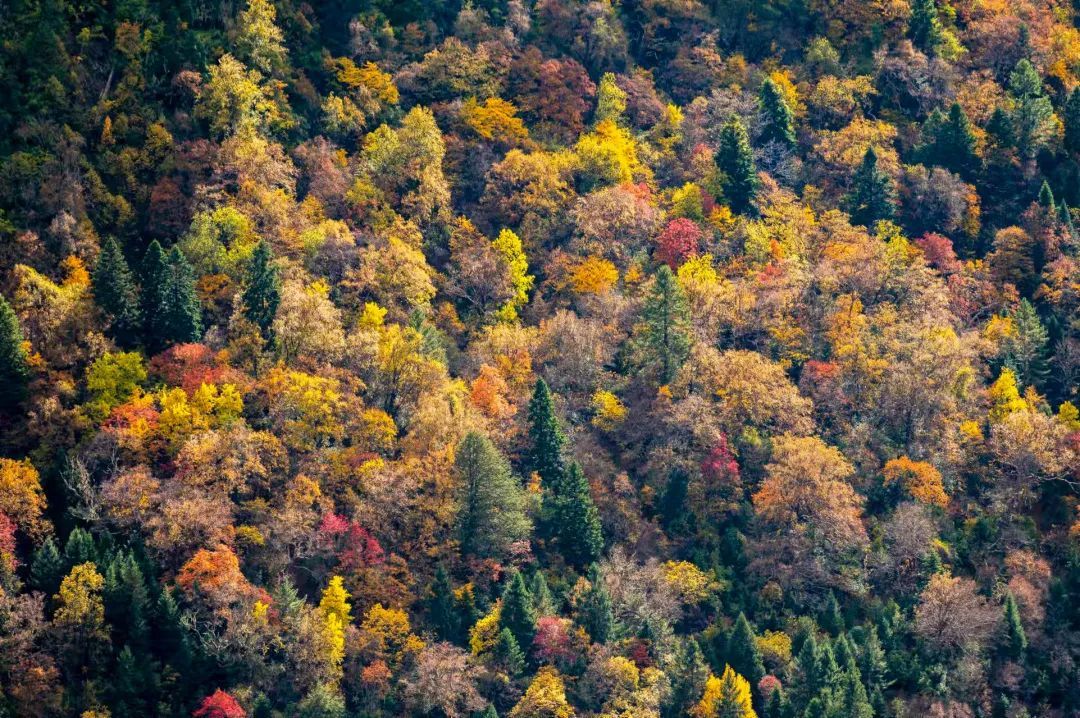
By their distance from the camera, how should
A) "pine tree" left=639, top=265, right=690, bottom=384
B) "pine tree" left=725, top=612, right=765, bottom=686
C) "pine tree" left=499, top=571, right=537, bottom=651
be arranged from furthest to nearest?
"pine tree" left=639, top=265, right=690, bottom=384, "pine tree" left=725, top=612, right=765, bottom=686, "pine tree" left=499, top=571, right=537, bottom=651

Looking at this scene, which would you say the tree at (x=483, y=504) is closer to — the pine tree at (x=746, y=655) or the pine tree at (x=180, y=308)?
the pine tree at (x=746, y=655)

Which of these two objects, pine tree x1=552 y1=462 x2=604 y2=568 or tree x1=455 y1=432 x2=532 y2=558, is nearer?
tree x1=455 y1=432 x2=532 y2=558

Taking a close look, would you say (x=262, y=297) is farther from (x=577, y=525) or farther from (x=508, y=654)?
(x=508, y=654)

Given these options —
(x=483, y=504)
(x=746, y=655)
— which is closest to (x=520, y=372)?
(x=483, y=504)

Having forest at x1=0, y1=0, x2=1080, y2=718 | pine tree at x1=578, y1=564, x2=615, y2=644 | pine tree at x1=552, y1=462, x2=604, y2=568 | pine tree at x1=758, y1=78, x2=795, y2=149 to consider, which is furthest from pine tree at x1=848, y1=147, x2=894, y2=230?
pine tree at x1=578, y1=564, x2=615, y2=644

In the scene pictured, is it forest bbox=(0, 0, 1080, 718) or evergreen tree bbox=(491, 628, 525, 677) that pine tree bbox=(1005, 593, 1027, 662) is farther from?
evergreen tree bbox=(491, 628, 525, 677)

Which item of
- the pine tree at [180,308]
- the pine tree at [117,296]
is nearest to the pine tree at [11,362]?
the pine tree at [117,296]
